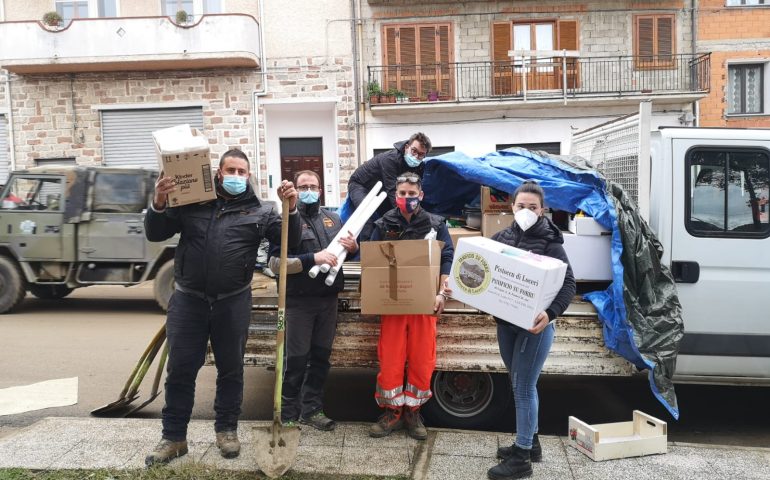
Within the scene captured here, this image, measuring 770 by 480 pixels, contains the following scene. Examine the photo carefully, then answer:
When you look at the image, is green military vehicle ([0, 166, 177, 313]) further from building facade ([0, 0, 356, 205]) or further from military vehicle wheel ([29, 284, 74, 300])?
building facade ([0, 0, 356, 205])

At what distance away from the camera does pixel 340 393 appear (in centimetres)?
Answer: 574

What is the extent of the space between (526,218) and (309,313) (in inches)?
61.7

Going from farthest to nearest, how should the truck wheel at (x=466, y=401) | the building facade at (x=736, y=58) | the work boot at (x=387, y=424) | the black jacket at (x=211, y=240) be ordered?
1. the building facade at (x=736, y=58)
2. the truck wheel at (x=466, y=401)
3. the work boot at (x=387, y=424)
4. the black jacket at (x=211, y=240)

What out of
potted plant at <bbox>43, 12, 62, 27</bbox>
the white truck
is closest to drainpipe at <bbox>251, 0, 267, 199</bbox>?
potted plant at <bbox>43, 12, 62, 27</bbox>

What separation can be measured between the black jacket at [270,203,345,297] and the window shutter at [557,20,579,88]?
1495 cm

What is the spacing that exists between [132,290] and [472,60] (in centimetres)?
1117

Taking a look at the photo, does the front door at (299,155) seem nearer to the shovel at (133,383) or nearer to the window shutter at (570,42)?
the window shutter at (570,42)

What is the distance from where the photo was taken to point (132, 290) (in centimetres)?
1201

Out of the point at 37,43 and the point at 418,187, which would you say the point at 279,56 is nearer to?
the point at 37,43

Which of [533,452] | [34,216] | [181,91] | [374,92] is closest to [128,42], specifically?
[181,91]

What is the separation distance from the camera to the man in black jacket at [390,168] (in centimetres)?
498

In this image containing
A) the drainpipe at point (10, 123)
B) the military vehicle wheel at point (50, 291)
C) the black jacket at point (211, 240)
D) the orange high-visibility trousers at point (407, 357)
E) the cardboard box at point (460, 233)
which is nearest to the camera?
the black jacket at point (211, 240)

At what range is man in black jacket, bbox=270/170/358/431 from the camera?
4230 mm

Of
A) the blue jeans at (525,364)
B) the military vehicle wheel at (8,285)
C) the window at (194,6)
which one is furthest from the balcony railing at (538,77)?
the blue jeans at (525,364)
